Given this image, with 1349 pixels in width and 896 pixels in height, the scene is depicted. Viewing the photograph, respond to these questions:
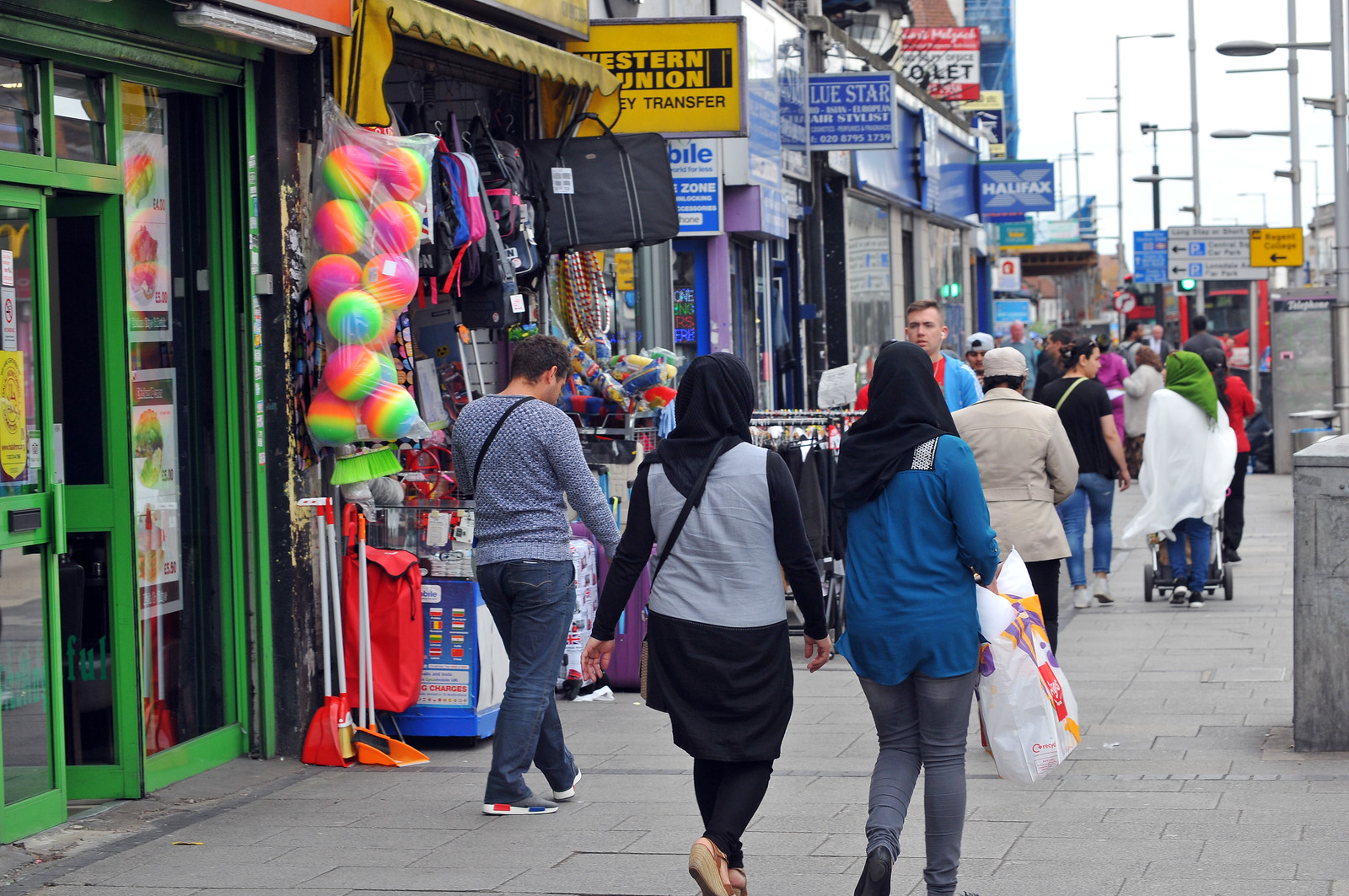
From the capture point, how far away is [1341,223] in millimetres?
19922

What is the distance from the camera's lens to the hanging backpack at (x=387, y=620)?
748 centimetres

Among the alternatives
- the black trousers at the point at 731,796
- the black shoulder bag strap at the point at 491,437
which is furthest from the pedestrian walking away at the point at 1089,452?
the black trousers at the point at 731,796

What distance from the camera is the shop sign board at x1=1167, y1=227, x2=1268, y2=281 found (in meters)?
29.4

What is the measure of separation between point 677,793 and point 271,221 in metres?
3.08

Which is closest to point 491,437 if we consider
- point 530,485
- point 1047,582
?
point 530,485

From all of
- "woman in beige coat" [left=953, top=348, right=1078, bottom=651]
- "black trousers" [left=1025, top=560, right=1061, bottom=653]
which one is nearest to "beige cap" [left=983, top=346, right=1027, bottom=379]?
"woman in beige coat" [left=953, top=348, right=1078, bottom=651]

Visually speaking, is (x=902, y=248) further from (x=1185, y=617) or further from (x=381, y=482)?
(x=381, y=482)

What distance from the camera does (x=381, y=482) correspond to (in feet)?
25.8

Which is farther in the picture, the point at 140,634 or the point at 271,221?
the point at 271,221

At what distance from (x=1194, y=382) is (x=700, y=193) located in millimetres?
4887

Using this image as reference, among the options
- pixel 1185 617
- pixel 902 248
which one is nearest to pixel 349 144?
pixel 1185 617

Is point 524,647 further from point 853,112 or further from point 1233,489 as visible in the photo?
point 853,112

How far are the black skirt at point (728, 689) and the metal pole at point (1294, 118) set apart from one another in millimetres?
21551


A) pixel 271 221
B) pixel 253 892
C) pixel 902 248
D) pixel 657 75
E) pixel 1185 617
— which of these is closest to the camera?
pixel 253 892
